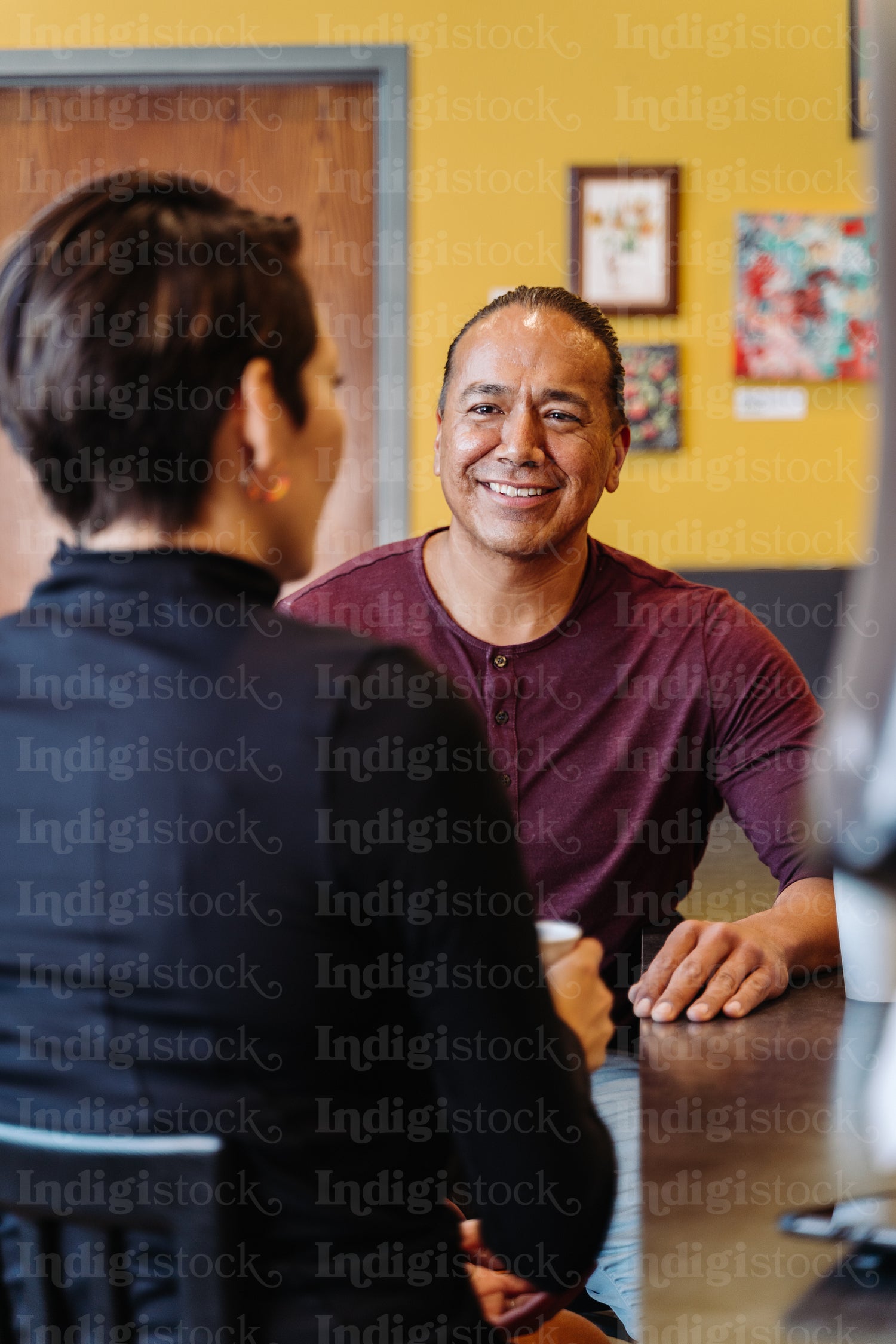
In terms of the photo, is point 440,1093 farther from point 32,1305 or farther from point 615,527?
point 615,527

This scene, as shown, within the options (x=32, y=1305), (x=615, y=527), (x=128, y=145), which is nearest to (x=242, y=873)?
(x=32, y=1305)

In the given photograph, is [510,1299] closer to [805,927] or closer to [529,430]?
[805,927]

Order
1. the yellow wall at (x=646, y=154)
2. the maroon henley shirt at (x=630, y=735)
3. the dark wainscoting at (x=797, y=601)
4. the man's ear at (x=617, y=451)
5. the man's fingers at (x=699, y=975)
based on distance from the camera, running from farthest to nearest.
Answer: the yellow wall at (x=646, y=154) < the dark wainscoting at (x=797, y=601) < the man's ear at (x=617, y=451) < the maroon henley shirt at (x=630, y=735) < the man's fingers at (x=699, y=975)

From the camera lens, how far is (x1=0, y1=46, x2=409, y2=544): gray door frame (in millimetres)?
3039

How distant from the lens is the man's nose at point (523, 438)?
167 centimetres

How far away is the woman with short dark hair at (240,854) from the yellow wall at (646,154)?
2.42 m

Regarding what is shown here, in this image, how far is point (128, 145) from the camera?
3.19 m

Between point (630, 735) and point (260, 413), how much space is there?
0.91 m

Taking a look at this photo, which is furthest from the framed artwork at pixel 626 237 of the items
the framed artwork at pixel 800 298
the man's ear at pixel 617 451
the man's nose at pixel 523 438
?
the man's nose at pixel 523 438

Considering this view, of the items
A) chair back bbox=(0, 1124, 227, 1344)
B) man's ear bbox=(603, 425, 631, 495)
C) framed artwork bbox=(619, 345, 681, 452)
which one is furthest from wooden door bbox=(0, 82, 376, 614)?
chair back bbox=(0, 1124, 227, 1344)

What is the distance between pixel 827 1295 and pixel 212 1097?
0.30 metres

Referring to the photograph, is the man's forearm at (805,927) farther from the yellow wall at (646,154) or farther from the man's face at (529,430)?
the yellow wall at (646,154)

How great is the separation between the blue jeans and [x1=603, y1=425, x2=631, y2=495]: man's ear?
76 cm

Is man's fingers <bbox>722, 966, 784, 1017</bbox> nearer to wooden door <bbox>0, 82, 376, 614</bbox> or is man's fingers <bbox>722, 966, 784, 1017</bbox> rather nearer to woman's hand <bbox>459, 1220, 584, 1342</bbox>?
woman's hand <bbox>459, 1220, 584, 1342</bbox>
